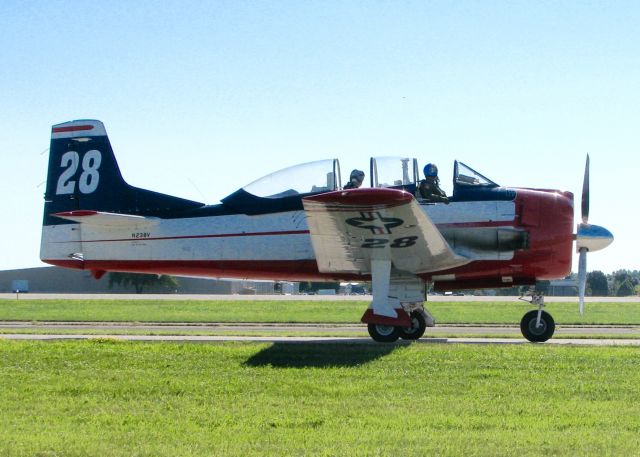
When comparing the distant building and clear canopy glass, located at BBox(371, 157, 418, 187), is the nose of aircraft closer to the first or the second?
clear canopy glass, located at BBox(371, 157, 418, 187)

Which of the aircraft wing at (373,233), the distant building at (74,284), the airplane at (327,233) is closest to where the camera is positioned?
the aircraft wing at (373,233)

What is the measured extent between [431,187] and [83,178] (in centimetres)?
716

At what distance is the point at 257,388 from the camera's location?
961 centimetres

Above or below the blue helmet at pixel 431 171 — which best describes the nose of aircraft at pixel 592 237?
below

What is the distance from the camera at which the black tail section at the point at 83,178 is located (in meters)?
17.4

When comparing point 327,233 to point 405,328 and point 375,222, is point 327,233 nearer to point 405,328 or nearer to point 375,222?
point 375,222

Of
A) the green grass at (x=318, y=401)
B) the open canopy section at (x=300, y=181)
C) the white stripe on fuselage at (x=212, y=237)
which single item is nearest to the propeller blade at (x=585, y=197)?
the white stripe on fuselage at (x=212, y=237)

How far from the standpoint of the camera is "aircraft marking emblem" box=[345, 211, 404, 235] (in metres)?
13.1

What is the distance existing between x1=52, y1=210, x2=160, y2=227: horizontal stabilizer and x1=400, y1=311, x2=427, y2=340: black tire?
Result: 525cm

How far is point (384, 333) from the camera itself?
15039 millimetres

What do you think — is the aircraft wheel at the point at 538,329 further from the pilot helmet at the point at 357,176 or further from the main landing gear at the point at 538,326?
the pilot helmet at the point at 357,176

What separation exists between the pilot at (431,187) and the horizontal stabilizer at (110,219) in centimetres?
523

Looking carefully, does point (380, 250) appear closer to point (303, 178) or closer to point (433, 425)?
point (303, 178)

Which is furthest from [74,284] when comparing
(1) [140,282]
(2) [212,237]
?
(2) [212,237]
